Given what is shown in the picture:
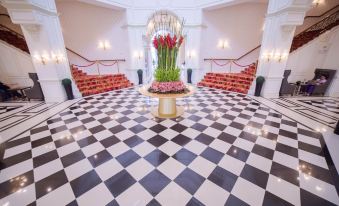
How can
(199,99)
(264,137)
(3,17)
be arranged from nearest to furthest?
(264,137) < (199,99) < (3,17)

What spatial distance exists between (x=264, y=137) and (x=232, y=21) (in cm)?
798

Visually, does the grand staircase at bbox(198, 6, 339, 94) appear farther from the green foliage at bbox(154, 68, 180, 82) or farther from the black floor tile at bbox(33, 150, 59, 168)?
the black floor tile at bbox(33, 150, 59, 168)

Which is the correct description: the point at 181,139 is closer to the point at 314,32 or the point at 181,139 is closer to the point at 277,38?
the point at 277,38

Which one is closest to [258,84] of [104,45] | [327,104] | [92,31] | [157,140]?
[327,104]

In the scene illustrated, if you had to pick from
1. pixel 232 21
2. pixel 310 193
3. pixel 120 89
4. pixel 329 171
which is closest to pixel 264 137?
pixel 329 171

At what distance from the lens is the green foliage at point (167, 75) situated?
375cm

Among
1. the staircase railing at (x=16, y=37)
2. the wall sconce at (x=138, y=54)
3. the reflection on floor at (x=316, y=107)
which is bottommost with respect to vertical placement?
the reflection on floor at (x=316, y=107)

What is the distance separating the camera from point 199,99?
582 centimetres

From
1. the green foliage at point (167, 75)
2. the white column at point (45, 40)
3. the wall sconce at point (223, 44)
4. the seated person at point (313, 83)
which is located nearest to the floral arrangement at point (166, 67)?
the green foliage at point (167, 75)

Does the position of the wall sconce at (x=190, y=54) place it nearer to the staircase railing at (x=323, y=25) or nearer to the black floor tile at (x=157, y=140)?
the staircase railing at (x=323, y=25)

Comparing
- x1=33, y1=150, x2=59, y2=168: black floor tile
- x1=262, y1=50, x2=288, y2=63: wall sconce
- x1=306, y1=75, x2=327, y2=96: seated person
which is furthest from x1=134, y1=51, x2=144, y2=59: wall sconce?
x1=306, y1=75, x2=327, y2=96: seated person

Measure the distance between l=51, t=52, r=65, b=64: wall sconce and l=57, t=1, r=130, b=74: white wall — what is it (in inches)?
128

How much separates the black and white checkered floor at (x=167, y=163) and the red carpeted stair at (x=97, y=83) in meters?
2.98

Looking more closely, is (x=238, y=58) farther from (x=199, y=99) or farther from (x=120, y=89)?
(x=120, y=89)
